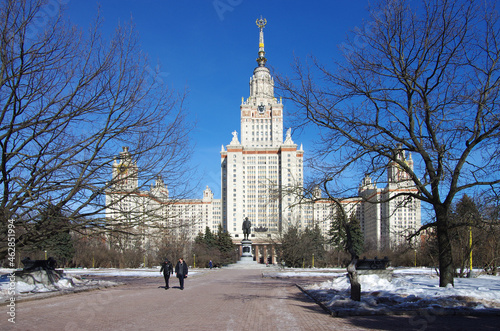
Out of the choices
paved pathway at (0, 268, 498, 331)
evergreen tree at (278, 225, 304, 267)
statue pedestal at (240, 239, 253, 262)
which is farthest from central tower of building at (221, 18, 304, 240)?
paved pathway at (0, 268, 498, 331)

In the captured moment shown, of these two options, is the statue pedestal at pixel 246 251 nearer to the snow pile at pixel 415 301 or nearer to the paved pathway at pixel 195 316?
the paved pathway at pixel 195 316

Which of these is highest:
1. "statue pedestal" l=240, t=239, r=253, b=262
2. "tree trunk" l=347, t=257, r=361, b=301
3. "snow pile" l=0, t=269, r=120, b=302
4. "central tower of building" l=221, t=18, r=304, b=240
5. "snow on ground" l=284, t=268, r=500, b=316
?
"central tower of building" l=221, t=18, r=304, b=240

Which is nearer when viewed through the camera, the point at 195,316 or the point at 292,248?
the point at 195,316

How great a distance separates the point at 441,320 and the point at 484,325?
35.9 inches

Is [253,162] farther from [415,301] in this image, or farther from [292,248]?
[415,301]

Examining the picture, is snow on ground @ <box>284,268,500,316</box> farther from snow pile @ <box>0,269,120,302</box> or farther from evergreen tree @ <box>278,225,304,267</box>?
evergreen tree @ <box>278,225,304,267</box>

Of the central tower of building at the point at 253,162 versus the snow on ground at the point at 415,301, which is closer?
the snow on ground at the point at 415,301

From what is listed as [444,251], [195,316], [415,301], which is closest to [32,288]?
[195,316]

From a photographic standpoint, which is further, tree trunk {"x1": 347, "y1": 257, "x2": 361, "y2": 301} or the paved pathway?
→ tree trunk {"x1": 347, "y1": 257, "x2": 361, "y2": 301}

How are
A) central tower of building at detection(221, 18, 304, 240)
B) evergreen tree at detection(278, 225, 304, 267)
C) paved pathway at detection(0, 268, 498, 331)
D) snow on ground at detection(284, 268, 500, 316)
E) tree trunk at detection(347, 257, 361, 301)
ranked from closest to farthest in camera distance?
paved pathway at detection(0, 268, 498, 331), snow on ground at detection(284, 268, 500, 316), tree trunk at detection(347, 257, 361, 301), evergreen tree at detection(278, 225, 304, 267), central tower of building at detection(221, 18, 304, 240)

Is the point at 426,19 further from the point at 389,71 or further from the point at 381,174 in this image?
the point at 381,174

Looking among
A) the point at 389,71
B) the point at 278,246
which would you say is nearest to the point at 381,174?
the point at 389,71

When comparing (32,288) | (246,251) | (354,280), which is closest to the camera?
(354,280)

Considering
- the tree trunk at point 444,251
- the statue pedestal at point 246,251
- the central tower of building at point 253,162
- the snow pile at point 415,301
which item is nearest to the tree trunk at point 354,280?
the snow pile at point 415,301
